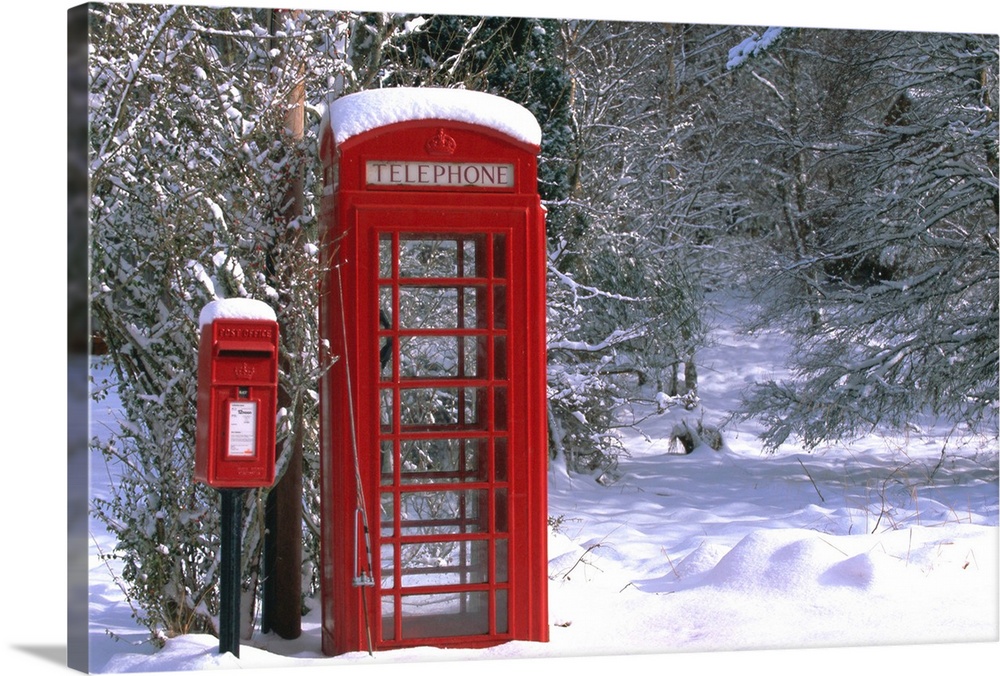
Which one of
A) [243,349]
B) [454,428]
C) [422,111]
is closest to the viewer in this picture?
[243,349]

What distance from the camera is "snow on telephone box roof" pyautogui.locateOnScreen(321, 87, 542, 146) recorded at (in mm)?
4316

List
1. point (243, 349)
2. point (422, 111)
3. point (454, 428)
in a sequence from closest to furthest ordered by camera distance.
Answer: point (243, 349) → point (422, 111) → point (454, 428)

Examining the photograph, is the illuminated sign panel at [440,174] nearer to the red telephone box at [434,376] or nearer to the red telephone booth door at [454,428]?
the red telephone box at [434,376]

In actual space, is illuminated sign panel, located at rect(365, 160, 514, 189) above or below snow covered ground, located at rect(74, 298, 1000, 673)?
above

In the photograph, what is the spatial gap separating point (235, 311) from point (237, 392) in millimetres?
267

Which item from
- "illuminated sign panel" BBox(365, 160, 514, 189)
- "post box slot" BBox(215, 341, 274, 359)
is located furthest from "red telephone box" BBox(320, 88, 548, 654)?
"post box slot" BBox(215, 341, 274, 359)

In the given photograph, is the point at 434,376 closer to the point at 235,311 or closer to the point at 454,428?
the point at 454,428

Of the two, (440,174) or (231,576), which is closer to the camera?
(231,576)

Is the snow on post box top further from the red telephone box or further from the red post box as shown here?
the red telephone box

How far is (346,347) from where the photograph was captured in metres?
4.32

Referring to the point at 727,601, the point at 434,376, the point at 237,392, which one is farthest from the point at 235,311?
the point at 727,601

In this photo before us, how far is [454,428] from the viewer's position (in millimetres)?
4539

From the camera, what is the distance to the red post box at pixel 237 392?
13.2 ft

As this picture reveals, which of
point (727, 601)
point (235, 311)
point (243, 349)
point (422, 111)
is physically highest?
point (422, 111)
